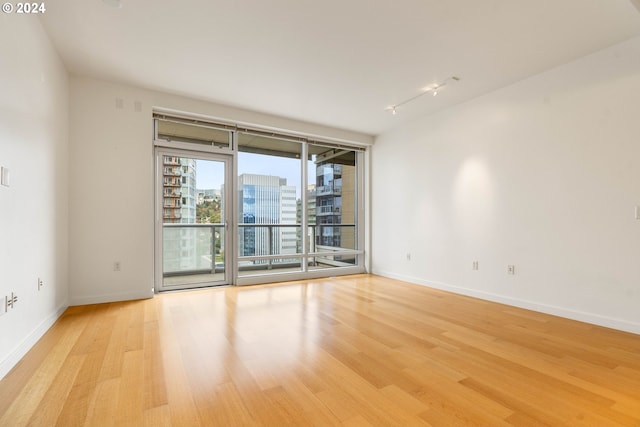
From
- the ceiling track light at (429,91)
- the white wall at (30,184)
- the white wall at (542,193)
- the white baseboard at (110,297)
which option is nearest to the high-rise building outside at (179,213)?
the white baseboard at (110,297)

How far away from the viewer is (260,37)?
115 inches

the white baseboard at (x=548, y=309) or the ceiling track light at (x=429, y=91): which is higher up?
the ceiling track light at (x=429, y=91)

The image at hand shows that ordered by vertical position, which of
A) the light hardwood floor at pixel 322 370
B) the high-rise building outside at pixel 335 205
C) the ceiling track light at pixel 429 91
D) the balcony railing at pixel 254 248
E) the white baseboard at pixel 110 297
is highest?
the ceiling track light at pixel 429 91

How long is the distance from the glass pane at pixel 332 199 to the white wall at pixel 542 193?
4.26ft

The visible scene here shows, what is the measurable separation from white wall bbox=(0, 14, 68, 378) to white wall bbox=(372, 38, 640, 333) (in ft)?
14.4

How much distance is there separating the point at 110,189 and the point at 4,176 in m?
1.85

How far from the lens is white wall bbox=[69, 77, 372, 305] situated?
3719mm

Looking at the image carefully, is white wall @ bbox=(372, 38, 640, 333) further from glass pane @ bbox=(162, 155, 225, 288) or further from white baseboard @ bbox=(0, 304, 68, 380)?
white baseboard @ bbox=(0, 304, 68, 380)

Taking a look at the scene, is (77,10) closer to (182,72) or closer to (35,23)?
(35,23)

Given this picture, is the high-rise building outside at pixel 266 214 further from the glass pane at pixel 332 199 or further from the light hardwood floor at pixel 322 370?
the light hardwood floor at pixel 322 370

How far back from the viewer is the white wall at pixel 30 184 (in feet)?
7.00

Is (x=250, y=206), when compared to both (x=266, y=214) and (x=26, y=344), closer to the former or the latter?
(x=266, y=214)

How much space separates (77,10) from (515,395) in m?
4.18

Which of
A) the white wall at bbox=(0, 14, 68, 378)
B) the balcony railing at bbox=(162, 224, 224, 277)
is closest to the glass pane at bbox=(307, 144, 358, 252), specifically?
the balcony railing at bbox=(162, 224, 224, 277)
